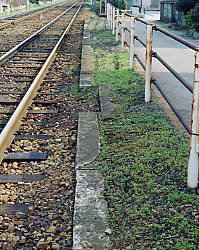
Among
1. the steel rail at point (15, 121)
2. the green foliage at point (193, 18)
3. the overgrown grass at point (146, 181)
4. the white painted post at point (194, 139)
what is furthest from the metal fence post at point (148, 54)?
the green foliage at point (193, 18)

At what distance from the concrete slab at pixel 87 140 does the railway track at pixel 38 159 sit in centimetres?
13

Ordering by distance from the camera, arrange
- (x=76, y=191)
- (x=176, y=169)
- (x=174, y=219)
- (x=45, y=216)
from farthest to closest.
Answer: (x=176, y=169)
(x=76, y=191)
(x=45, y=216)
(x=174, y=219)

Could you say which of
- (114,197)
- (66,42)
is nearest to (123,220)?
(114,197)

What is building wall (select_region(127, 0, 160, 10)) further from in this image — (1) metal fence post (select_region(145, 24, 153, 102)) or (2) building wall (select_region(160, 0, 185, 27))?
(1) metal fence post (select_region(145, 24, 153, 102))

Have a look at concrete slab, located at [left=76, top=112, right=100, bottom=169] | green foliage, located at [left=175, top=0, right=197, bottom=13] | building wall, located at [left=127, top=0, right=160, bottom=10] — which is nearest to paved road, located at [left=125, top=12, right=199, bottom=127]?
concrete slab, located at [left=76, top=112, right=100, bottom=169]

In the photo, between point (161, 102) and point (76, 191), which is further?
point (161, 102)

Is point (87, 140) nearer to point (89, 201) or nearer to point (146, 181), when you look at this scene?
point (146, 181)

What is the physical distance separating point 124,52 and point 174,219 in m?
9.83

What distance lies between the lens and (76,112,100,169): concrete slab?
4.65 meters

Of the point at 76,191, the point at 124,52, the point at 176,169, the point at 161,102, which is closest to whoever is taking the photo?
the point at 76,191

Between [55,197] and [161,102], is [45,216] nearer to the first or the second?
[55,197]

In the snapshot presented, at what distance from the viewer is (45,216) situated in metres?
3.69

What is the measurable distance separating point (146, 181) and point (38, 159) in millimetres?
1354

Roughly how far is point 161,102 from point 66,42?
30.5 ft
